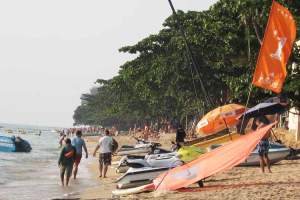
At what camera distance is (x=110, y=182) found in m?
19.5

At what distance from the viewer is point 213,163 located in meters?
11.4

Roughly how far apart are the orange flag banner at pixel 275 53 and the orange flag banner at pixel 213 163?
1.20 m

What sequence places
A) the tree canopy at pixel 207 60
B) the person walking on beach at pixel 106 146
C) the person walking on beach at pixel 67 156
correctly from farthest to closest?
the tree canopy at pixel 207 60
the person walking on beach at pixel 106 146
the person walking on beach at pixel 67 156

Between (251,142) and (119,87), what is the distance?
44747 millimetres

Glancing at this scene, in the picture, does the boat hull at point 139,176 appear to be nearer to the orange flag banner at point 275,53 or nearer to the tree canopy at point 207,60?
the tree canopy at point 207,60

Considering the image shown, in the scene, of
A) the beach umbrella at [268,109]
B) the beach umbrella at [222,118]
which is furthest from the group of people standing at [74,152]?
the beach umbrella at [268,109]

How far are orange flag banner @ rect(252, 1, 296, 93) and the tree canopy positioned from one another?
5774 millimetres

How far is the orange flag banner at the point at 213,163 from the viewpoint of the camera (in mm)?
10766

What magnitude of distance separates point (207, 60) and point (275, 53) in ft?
91.8

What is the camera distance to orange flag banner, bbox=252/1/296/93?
37.8 ft

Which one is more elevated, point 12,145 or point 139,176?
point 139,176

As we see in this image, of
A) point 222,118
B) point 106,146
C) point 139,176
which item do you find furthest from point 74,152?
point 222,118

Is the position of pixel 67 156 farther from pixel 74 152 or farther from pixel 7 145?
pixel 7 145

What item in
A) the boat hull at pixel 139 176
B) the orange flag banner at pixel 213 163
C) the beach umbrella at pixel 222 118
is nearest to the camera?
the orange flag banner at pixel 213 163
